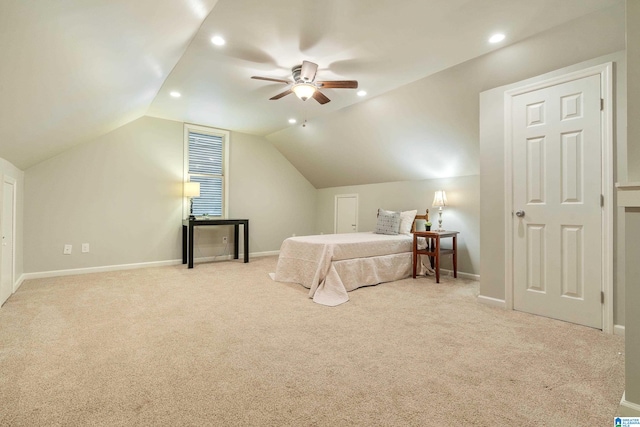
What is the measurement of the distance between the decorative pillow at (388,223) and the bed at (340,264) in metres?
0.33

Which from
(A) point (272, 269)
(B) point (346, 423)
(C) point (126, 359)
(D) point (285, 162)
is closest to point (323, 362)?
(B) point (346, 423)

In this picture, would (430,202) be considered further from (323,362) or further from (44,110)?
(44,110)

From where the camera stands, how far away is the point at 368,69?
312cm

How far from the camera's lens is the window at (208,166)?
532cm

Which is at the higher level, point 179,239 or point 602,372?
point 179,239

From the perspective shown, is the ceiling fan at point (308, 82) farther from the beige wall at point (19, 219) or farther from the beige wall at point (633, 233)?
the beige wall at point (19, 219)

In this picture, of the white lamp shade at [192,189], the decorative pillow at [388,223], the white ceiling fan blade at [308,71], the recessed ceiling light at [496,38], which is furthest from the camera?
the white lamp shade at [192,189]

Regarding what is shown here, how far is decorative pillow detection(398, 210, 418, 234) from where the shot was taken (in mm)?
4676

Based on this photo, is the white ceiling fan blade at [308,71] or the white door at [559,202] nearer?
the white door at [559,202]

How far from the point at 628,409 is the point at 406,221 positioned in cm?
353

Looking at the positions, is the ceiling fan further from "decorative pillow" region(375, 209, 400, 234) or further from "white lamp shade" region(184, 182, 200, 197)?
"white lamp shade" region(184, 182, 200, 197)

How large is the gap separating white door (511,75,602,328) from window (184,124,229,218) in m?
4.58

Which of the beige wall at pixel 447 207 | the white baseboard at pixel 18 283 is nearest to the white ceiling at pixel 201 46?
the white baseboard at pixel 18 283

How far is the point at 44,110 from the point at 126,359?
196 centimetres
